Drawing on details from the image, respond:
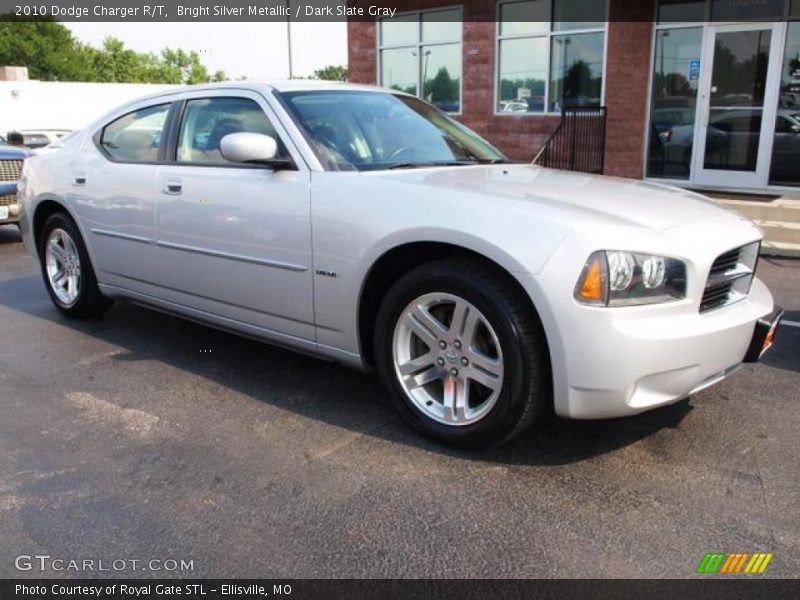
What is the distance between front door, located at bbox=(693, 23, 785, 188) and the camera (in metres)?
9.98

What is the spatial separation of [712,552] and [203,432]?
228 centimetres

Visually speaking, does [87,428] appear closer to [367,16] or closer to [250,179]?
[250,179]

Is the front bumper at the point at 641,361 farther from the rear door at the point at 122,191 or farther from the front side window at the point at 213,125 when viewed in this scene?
the rear door at the point at 122,191

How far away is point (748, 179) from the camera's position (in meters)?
10.3

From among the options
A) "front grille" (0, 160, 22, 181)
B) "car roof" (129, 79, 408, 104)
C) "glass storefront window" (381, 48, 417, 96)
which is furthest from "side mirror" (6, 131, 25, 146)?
"car roof" (129, 79, 408, 104)

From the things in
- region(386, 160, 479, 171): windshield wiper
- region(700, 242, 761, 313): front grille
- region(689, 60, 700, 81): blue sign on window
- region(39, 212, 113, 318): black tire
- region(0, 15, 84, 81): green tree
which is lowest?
region(39, 212, 113, 318): black tire

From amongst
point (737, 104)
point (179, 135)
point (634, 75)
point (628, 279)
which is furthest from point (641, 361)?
point (634, 75)

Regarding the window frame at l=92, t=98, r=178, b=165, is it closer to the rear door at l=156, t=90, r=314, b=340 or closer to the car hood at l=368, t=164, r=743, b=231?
the rear door at l=156, t=90, r=314, b=340

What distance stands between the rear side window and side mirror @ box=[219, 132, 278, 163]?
3.76ft

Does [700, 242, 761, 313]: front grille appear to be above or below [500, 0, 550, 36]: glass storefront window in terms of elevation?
below

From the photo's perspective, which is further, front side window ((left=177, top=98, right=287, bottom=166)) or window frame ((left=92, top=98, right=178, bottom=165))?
window frame ((left=92, top=98, right=178, bottom=165))

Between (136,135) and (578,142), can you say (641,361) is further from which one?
(578,142)

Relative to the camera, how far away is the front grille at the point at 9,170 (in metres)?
9.45
